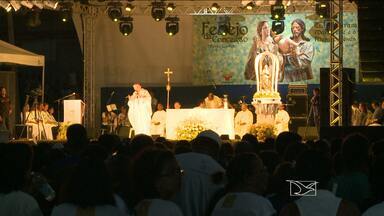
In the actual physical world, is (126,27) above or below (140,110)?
above

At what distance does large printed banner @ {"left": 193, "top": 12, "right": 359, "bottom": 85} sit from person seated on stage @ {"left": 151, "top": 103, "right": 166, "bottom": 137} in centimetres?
259

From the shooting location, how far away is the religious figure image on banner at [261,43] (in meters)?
28.4

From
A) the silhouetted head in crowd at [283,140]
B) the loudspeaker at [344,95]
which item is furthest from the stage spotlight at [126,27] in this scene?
the silhouetted head in crowd at [283,140]

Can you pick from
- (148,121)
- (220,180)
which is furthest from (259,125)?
(220,180)

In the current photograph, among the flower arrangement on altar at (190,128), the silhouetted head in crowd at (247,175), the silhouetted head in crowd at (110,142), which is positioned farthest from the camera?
the flower arrangement on altar at (190,128)

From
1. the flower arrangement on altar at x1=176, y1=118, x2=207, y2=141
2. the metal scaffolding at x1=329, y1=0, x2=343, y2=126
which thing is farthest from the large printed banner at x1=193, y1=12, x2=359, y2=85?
the metal scaffolding at x1=329, y1=0, x2=343, y2=126

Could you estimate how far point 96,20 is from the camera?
1137 inches

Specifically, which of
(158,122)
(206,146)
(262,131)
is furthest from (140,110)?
(206,146)

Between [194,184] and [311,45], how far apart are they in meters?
22.8

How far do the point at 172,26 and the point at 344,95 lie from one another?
33.8 feet

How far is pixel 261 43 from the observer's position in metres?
28.5

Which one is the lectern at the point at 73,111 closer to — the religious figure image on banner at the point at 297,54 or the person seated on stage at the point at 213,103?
the person seated on stage at the point at 213,103

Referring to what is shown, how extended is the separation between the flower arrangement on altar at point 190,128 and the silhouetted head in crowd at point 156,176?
17.0 metres

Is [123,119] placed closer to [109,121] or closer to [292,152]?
[109,121]
